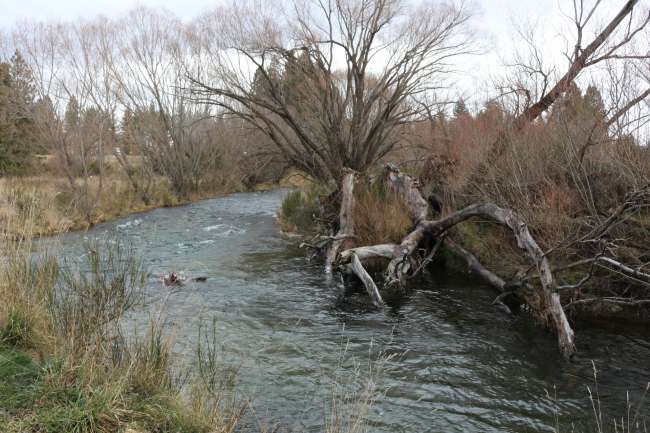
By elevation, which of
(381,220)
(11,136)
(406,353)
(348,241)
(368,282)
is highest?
(11,136)

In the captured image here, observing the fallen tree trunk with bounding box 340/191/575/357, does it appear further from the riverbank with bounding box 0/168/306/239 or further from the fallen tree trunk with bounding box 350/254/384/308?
the riverbank with bounding box 0/168/306/239

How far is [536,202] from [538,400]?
469cm

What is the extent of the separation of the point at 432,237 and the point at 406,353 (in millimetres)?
4568

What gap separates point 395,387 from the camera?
5137 mm

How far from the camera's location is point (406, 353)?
6070 mm

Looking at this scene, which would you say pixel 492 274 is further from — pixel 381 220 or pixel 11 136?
pixel 11 136

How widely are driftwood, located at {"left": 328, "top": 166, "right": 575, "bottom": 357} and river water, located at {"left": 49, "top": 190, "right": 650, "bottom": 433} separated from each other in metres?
0.36

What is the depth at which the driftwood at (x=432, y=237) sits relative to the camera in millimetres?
6164

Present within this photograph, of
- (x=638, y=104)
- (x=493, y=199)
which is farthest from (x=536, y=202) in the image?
(x=638, y=104)

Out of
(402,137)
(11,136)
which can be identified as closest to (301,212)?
(402,137)

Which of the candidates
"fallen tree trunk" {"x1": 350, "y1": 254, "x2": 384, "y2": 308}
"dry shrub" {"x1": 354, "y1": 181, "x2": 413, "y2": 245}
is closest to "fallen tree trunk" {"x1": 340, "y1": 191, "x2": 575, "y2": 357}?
"fallen tree trunk" {"x1": 350, "y1": 254, "x2": 384, "y2": 308}

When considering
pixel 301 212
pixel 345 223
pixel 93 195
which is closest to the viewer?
pixel 345 223

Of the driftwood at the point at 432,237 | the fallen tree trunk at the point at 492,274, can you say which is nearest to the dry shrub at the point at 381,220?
the driftwood at the point at 432,237

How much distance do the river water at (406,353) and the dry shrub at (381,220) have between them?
135 cm
